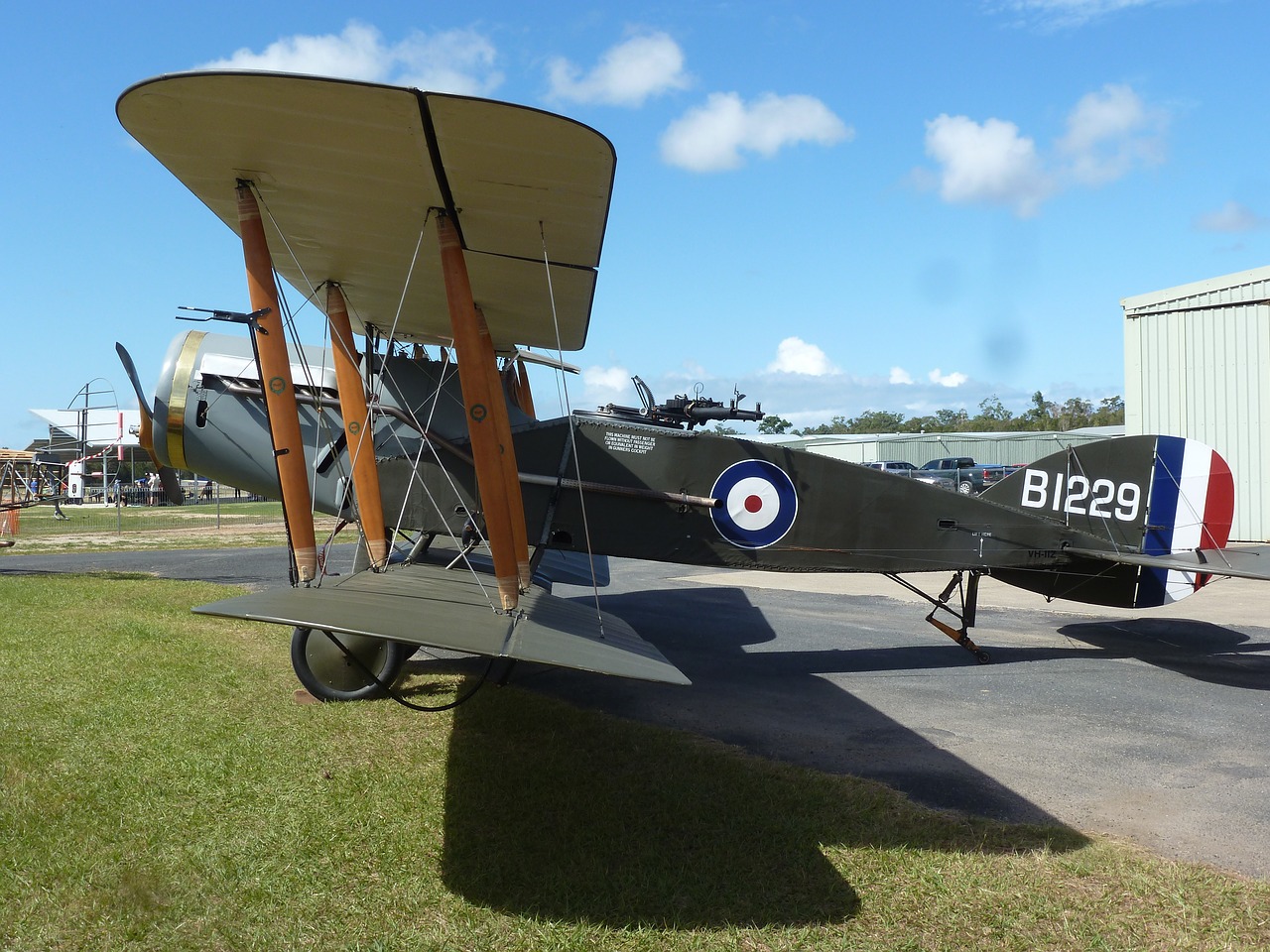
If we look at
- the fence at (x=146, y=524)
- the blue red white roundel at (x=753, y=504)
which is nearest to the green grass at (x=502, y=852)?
the blue red white roundel at (x=753, y=504)

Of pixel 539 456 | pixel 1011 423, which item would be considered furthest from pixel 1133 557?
pixel 1011 423

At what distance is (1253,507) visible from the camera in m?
18.1

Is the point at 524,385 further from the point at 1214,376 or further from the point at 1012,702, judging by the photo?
the point at 1214,376

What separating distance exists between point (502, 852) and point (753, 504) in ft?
13.2

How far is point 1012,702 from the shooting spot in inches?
257

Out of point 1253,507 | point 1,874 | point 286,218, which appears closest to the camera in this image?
point 1,874

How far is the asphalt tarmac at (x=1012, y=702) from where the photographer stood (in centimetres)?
456

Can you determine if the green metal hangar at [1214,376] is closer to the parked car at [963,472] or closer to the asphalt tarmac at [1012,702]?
the asphalt tarmac at [1012,702]

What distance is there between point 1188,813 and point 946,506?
3561 millimetres

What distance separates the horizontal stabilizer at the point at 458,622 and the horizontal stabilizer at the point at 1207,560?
4.55m

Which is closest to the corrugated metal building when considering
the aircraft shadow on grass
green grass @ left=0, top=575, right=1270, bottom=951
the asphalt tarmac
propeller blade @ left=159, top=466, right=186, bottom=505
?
the asphalt tarmac

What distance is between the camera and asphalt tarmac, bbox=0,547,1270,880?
456 cm

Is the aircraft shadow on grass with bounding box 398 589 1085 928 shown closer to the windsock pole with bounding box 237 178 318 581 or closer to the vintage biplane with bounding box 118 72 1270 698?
the vintage biplane with bounding box 118 72 1270 698

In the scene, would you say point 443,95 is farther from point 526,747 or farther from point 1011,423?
point 1011,423
